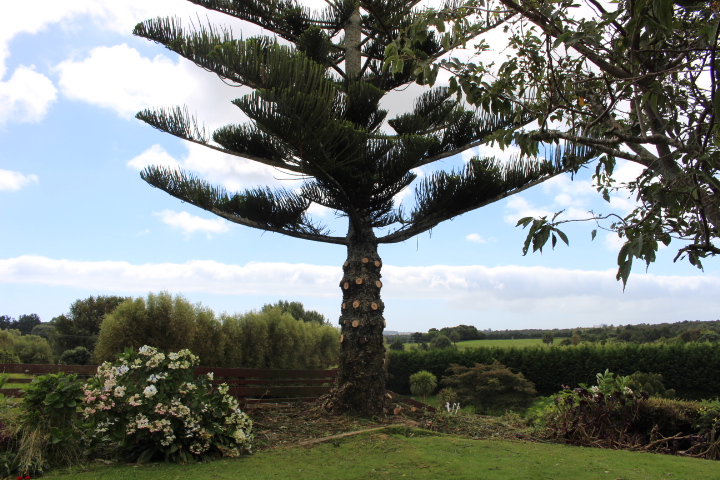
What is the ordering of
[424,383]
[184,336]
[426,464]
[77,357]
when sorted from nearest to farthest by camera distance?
[426,464], [184,336], [77,357], [424,383]

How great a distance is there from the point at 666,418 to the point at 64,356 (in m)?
14.7

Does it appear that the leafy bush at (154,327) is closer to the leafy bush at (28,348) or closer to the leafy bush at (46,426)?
the leafy bush at (46,426)

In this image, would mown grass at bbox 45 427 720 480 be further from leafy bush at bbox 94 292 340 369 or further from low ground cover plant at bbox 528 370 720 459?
leafy bush at bbox 94 292 340 369

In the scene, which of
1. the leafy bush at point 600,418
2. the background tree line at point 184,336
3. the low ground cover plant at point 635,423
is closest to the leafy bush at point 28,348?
the background tree line at point 184,336

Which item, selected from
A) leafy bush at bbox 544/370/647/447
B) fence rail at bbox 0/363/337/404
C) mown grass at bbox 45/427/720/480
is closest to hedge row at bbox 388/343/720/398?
fence rail at bbox 0/363/337/404

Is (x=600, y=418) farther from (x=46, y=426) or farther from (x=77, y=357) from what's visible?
(x=77, y=357)

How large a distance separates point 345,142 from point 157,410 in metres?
3.64

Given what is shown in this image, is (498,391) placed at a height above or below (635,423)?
below

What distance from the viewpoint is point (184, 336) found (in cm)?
955

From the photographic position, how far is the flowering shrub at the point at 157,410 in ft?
12.6

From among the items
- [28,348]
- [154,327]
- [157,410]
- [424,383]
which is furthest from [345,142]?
[28,348]

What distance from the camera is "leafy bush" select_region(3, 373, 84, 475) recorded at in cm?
361

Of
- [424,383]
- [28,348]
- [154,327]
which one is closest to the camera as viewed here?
[154,327]

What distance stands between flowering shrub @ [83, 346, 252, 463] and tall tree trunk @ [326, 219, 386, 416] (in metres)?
2.14
